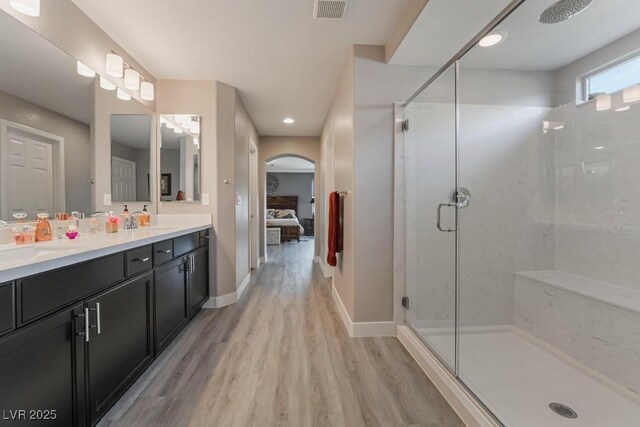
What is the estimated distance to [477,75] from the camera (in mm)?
2430

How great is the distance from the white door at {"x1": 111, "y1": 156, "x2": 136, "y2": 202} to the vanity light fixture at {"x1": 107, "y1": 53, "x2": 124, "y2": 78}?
2.19 ft

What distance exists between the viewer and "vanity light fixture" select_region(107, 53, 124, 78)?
222cm

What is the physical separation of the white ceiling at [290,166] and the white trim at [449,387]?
720 centimetres

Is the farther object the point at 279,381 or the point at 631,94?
the point at 631,94

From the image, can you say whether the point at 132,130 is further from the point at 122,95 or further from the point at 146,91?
the point at 146,91

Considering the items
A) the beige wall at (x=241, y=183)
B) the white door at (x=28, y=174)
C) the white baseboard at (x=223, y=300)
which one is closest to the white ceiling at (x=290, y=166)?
the beige wall at (x=241, y=183)

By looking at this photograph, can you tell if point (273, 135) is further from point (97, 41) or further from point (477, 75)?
point (477, 75)

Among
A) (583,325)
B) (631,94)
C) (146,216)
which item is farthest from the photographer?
(146,216)

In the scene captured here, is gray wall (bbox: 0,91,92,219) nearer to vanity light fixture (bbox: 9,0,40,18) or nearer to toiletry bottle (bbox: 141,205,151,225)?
vanity light fixture (bbox: 9,0,40,18)

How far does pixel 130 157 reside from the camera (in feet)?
8.75

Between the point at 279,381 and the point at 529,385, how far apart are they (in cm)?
155

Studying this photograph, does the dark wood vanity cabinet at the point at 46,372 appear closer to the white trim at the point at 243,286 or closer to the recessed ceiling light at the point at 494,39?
the white trim at the point at 243,286

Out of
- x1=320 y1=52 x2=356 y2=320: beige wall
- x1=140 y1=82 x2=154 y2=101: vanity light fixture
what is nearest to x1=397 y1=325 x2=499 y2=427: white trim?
x1=320 y1=52 x2=356 y2=320: beige wall

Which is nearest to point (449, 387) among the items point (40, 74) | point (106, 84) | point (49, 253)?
point (49, 253)
